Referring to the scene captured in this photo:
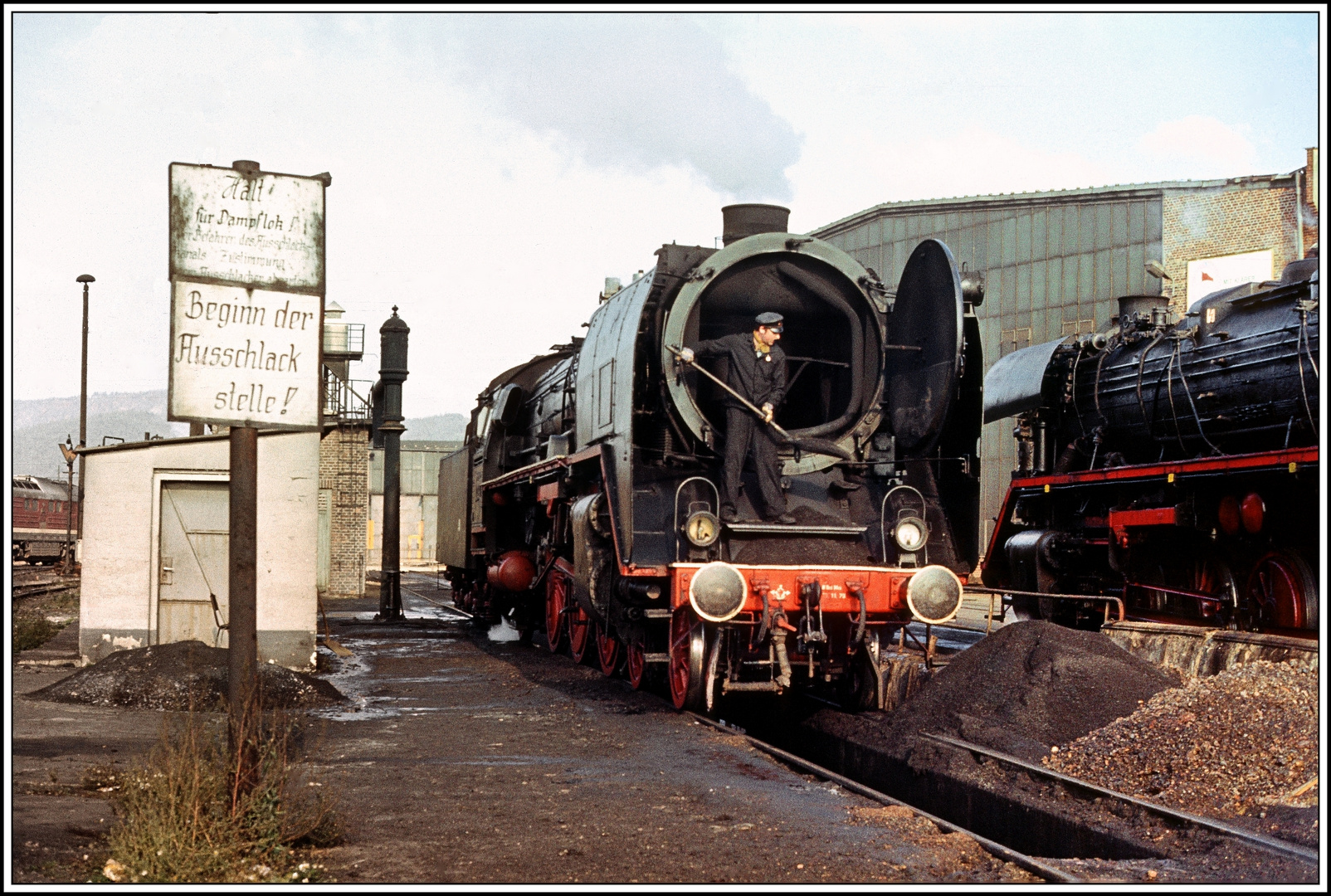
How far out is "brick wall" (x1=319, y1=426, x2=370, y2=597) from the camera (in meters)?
27.5

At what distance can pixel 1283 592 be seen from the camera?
1077cm

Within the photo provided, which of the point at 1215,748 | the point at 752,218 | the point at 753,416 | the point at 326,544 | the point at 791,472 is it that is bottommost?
the point at 1215,748

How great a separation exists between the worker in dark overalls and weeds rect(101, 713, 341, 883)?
419cm

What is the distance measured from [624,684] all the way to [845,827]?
548 cm

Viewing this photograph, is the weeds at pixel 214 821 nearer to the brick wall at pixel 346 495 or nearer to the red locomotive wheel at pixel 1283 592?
the red locomotive wheel at pixel 1283 592

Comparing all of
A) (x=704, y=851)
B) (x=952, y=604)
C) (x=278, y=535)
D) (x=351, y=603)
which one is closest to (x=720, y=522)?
(x=952, y=604)

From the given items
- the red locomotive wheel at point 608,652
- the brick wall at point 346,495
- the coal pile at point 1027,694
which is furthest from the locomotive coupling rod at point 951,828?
the brick wall at point 346,495

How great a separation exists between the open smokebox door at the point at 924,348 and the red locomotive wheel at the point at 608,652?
3365mm

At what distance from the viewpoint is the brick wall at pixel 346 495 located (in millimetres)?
27547

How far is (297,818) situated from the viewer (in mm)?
Answer: 5414

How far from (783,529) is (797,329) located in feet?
5.89

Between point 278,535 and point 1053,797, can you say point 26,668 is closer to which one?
point 278,535

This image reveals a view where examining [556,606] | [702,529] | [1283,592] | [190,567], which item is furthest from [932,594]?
[190,567]

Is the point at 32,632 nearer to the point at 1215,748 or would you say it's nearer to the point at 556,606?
the point at 556,606
